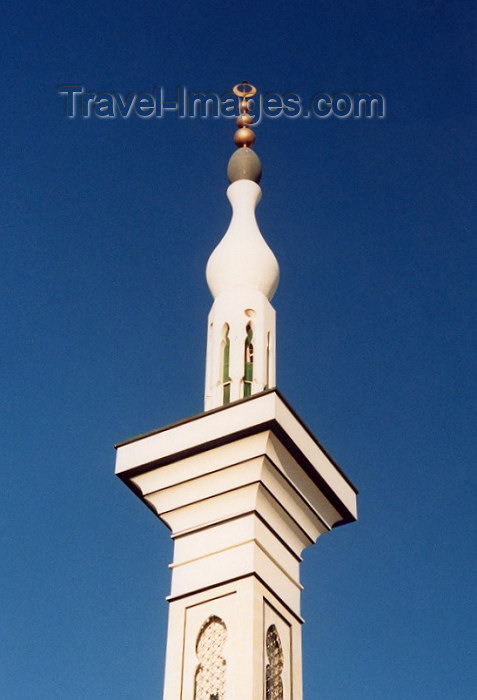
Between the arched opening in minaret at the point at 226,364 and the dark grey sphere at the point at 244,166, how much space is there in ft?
7.90

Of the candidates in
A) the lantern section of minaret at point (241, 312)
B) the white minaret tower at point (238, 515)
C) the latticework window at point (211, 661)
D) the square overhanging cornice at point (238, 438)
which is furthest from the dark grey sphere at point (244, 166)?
the latticework window at point (211, 661)

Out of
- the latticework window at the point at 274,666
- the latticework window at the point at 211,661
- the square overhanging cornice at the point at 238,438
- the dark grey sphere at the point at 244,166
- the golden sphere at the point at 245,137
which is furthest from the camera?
the golden sphere at the point at 245,137

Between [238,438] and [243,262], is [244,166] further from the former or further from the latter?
[238,438]

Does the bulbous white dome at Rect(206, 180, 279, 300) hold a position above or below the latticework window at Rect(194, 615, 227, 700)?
above

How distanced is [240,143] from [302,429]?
4.72m

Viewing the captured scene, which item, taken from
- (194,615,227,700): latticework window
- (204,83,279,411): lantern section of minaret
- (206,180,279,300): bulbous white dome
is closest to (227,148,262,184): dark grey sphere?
(204,83,279,411): lantern section of minaret

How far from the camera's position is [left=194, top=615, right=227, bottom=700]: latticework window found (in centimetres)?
1098

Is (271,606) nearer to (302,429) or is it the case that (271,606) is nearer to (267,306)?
(302,429)

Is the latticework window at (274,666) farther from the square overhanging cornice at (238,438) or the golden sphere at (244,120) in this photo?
the golden sphere at (244,120)

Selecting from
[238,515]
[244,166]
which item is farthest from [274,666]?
[244,166]

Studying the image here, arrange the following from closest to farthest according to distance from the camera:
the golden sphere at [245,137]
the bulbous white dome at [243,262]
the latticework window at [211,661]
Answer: the latticework window at [211,661], the bulbous white dome at [243,262], the golden sphere at [245,137]

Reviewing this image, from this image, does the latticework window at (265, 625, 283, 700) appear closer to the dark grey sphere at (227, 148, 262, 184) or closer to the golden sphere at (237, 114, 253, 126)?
the dark grey sphere at (227, 148, 262, 184)

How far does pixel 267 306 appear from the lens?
1373cm

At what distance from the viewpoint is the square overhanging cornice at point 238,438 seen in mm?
11938
